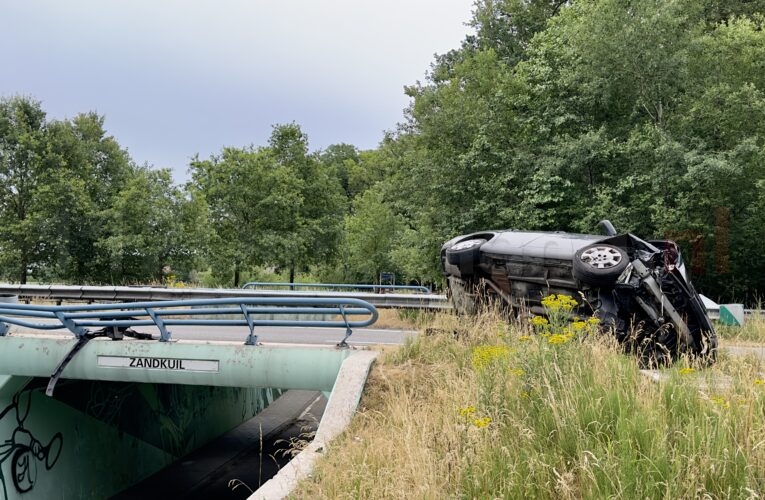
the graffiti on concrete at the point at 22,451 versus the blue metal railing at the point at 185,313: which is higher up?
the blue metal railing at the point at 185,313

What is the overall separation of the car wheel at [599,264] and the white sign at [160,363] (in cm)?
476

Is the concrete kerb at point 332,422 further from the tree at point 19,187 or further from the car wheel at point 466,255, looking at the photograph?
the tree at point 19,187

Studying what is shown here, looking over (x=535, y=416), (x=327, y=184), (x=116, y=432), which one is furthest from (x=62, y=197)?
(x=535, y=416)

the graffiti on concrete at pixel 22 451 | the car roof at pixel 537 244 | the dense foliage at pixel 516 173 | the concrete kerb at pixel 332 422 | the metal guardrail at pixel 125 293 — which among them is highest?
the dense foliage at pixel 516 173

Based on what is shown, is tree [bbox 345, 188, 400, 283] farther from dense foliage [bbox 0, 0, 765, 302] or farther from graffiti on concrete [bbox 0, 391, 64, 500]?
graffiti on concrete [bbox 0, 391, 64, 500]

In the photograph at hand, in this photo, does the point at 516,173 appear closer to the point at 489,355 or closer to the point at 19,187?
the point at 489,355

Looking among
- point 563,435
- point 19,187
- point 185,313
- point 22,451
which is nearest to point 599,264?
point 563,435

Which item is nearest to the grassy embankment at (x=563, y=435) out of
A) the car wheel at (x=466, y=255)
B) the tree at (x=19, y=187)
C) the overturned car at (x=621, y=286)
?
the overturned car at (x=621, y=286)

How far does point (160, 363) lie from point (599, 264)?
228 inches

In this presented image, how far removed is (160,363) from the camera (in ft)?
25.1

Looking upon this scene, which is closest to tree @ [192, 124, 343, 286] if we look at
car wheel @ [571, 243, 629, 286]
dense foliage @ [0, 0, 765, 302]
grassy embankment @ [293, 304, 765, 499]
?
dense foliage @ [0, 0, 765, 302]

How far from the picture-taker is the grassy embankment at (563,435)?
3113 millimetres

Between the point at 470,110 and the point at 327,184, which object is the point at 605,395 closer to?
the point at 470,110

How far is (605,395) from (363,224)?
3269 centimetres
